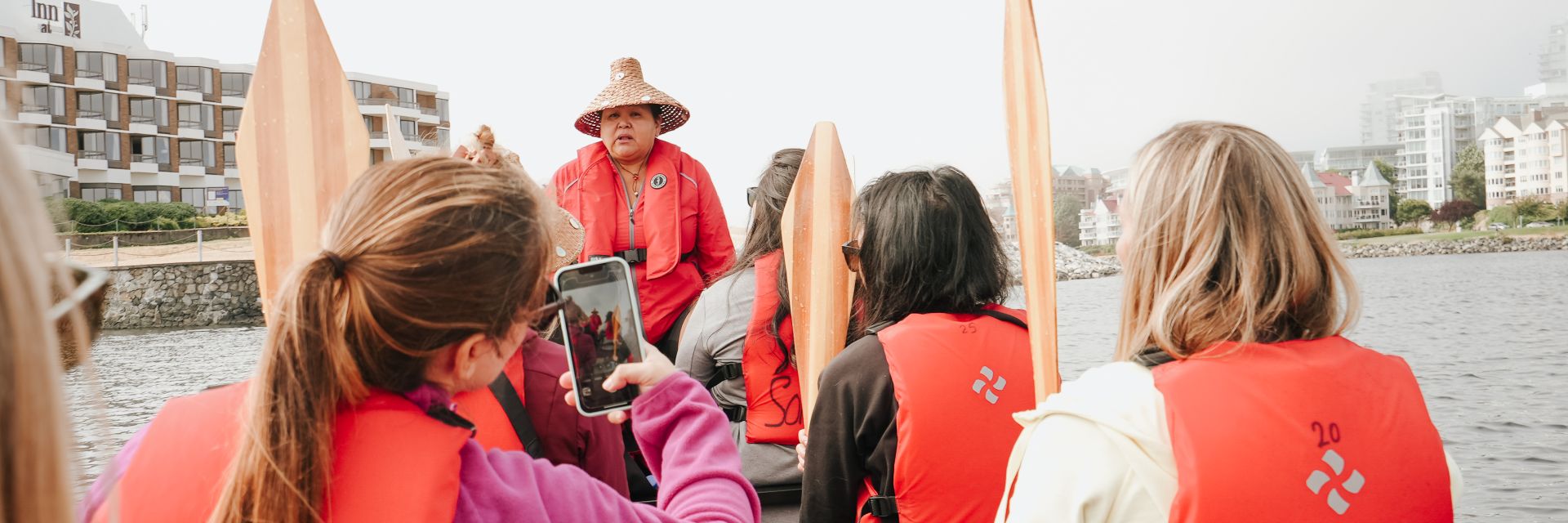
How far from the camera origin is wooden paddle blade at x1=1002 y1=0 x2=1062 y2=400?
2139mm

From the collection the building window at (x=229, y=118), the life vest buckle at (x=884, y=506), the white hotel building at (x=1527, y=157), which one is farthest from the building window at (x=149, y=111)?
the white hotel building at (x=1527, y=157)

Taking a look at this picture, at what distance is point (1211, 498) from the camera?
4.35 feet

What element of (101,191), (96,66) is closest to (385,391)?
(101,191)

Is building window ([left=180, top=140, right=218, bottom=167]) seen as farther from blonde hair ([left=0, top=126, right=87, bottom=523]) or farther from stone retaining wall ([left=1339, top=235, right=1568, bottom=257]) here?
blonde hair ([left=0, top=126, right=87, bottom=523])

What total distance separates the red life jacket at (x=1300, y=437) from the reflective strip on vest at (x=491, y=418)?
3.66ft

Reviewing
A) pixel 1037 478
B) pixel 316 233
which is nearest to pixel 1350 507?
pixel 1037 478

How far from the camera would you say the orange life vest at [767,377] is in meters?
2.96

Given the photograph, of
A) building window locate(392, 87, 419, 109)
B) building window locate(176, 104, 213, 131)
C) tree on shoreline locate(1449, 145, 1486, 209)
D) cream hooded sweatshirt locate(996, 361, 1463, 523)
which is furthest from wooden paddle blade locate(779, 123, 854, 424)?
building window locate(176, 104, 213, 131)

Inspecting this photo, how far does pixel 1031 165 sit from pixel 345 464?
5.23ft

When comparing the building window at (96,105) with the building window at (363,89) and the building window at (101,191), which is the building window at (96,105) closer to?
the building window at (101,191)

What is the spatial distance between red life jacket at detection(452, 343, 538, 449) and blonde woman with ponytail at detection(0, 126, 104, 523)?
1.27 metres

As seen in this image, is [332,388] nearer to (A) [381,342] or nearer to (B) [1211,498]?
Result: (A) [381,342]

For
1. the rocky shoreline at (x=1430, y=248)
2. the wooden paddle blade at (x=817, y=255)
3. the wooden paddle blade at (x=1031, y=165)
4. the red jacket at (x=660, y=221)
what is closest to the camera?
the wooden paddle blade at (x=1031, y=165)

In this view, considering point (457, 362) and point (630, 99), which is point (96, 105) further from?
point (457, 362)
